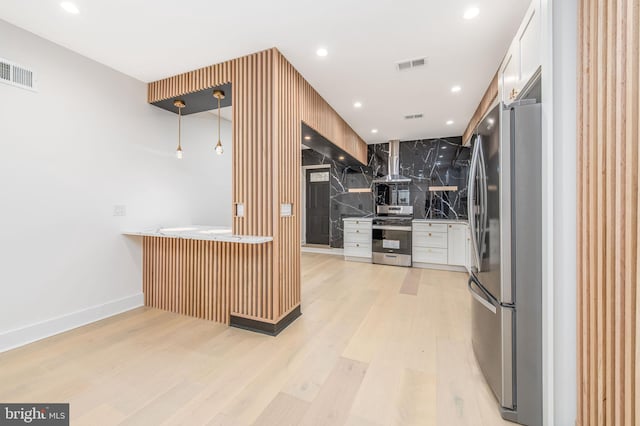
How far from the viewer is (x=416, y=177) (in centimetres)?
560

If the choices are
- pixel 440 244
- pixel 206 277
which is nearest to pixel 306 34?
pixel 206 277

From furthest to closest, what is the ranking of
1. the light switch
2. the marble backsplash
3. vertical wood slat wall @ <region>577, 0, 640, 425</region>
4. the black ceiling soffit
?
the marble backsplash
the black ceiling soffit
the light switch
vertical wood slat wall @ <region>577, 0, 640, 425</region>

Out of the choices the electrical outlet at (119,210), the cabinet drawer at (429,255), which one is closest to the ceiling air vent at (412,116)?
the cabinet drawer at (429,255)

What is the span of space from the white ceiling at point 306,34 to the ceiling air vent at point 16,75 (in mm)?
345

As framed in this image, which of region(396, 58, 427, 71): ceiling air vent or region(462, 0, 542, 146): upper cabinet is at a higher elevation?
region(396, 58, 427, 71): ceiling air vent

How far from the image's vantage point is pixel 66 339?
7.20 ft

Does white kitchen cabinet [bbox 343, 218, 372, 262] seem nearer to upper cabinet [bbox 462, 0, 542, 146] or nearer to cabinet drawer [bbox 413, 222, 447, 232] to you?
cabinet drawer [bbox 413, 222, 447, 232]

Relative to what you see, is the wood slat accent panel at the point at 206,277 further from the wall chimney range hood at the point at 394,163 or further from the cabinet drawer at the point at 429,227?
the wall chimney range hood at the point at 394,163

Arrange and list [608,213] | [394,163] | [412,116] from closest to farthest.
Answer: [608,213] < [412,116] < [394,163]

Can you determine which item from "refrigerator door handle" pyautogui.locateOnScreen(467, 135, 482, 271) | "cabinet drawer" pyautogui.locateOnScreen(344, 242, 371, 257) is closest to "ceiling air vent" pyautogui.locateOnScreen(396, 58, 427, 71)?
"refrigerator door handle" pyautogui.locateOnScreen(467, 135, 482, 271)

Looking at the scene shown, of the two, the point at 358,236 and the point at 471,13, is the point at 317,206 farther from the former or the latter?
the point at 471,13

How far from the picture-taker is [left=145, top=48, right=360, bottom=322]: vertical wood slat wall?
2.30 meters

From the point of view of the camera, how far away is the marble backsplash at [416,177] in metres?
5.27

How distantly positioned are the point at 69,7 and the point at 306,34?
1795 mm
